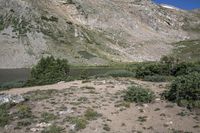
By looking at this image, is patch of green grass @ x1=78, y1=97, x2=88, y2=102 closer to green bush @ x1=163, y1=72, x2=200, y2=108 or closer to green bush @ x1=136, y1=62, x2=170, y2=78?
green bush @ x1=163, y1=72, x2=200, y2=108

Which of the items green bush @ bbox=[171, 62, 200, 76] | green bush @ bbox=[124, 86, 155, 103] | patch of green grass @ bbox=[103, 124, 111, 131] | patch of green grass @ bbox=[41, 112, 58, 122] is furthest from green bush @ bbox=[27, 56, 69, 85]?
patch of green grass @ bbox=[103, 124, 111, 131]

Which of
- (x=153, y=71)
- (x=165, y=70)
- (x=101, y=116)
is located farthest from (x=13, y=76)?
(x=101, y=116)

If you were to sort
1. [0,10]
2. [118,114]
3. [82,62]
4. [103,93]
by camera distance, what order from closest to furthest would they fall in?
[118,114]
[103,93]
[82,62]
[0,10]

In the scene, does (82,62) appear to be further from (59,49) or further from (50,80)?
(50,80)

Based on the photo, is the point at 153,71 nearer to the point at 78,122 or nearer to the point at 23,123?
the point at 78,122

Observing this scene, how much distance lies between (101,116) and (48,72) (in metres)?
29.4

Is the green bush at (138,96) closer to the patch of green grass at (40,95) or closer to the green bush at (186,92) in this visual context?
the green bush at (186,92)

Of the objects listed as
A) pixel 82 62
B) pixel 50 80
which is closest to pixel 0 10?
pixel 82 62

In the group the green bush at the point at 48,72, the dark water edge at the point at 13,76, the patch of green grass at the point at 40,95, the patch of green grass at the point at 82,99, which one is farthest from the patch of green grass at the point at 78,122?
the dark water edge at the point at 13,76

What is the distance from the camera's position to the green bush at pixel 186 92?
28.2 m

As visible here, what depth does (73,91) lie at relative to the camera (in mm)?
35250

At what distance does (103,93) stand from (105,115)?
24.9 ft

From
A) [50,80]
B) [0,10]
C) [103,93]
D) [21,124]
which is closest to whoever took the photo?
[21,124]

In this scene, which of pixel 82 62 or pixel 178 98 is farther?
pixel 82 62
